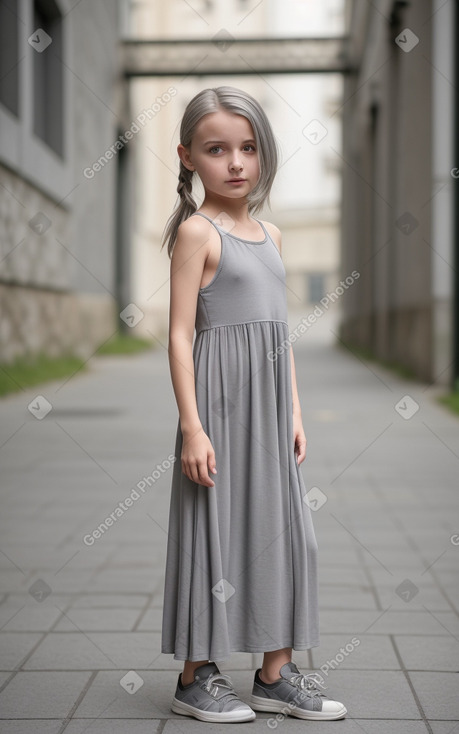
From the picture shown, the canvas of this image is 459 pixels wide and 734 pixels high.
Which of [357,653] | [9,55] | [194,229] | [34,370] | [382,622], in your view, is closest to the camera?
[194,229]

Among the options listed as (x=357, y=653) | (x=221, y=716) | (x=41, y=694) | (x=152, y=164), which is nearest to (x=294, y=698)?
(x=221, y=716)

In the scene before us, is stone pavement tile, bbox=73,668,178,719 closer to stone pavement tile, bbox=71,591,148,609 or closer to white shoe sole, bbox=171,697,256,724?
white shoe sole, bbox=171,697,256,724

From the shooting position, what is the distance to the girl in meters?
2.74

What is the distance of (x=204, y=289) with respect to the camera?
2.81 metres

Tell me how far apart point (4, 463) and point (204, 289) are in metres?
4.95

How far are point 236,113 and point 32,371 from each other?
11800mm

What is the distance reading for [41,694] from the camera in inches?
118

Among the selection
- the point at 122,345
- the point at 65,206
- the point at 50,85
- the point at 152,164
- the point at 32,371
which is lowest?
the point at 32,371

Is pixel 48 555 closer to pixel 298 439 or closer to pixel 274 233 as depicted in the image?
pixel 298 439

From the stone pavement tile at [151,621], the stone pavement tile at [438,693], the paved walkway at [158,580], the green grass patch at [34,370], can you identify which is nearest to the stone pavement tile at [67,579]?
the paved walkway at [158,580]

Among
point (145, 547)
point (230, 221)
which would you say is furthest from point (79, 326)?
point (230, 221)

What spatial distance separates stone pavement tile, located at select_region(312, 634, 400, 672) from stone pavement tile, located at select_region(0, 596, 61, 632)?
3.24ft

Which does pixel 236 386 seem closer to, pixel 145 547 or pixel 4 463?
pixel 145 547

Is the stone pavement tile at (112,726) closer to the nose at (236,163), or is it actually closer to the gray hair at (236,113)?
the gray hair at (236,113)
